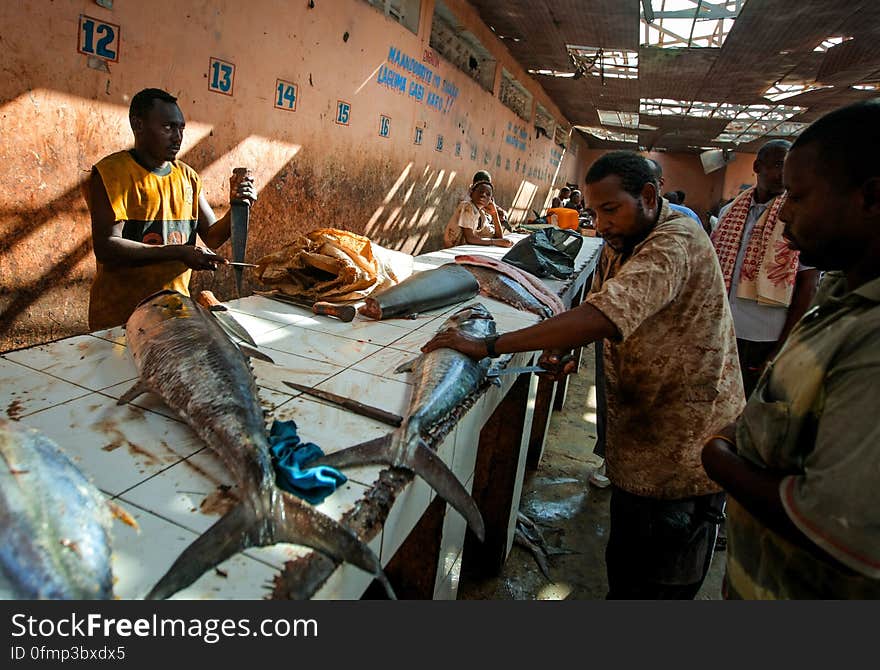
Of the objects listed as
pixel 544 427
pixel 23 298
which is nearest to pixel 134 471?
pixel 23 298

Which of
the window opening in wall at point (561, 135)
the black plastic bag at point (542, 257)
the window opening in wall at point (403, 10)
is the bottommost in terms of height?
the black plastic bag at point (542, 257)

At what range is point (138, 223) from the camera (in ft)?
8.89

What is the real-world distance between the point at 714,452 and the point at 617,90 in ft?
47.7

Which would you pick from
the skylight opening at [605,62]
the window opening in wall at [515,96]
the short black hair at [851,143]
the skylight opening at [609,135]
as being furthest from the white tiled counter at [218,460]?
the skylight opening at [609,135]

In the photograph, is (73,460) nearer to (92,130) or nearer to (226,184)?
(92,130)

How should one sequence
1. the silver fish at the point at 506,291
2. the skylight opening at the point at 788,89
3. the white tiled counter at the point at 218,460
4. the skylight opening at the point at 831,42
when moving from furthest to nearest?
the skylight opening at the point at 788,89, the skylight opening at the point at 831,42, the silver fish at the point at 506,291, the white tiled counter at the point at 218,460

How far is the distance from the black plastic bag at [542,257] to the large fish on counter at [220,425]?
3.24m

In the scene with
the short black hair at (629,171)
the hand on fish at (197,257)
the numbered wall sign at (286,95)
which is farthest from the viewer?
the numbered wall sign at (286,95)

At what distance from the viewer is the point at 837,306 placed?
3.83ft

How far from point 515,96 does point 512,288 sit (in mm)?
11422

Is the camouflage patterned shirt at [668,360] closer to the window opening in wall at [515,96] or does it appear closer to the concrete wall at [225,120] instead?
the concrete wall at [225,120]

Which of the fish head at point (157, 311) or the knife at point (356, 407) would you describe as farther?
the fish head at point (157, 311)

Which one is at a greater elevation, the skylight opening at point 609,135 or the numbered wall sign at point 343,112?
the skylight opening at point 609,135

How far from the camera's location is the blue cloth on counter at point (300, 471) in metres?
1.28
